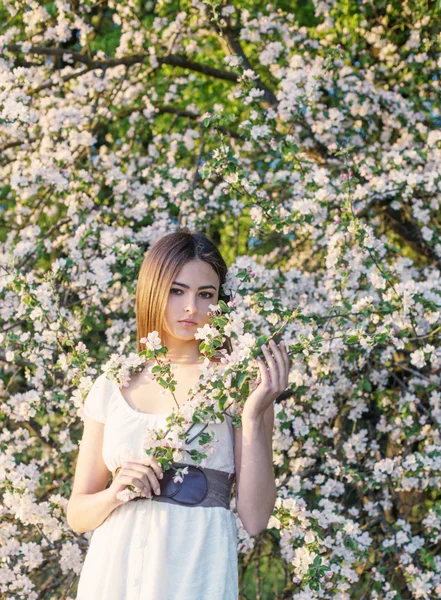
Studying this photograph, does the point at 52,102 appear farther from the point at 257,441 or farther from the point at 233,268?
the point at 257,441

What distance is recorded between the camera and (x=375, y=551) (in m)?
3.63

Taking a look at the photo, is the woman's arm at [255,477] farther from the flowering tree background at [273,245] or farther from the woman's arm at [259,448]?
the flowering tree background at [273,245]

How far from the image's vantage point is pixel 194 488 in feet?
6.81

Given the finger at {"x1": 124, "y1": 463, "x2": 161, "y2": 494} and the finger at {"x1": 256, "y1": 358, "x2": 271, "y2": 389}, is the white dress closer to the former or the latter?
the finger at {"x1": 124, "y1": 463, "x2": 161, "y2": 494}

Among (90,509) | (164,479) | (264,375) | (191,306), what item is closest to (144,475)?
(164,479)

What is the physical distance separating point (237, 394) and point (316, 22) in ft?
12.7

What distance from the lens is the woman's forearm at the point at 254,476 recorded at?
2059mm

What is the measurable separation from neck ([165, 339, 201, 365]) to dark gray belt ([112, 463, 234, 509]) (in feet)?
1.08

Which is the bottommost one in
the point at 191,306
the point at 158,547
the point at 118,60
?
the point at 158,547

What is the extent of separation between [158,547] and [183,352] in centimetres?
55

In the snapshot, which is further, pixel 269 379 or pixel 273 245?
pixel 273 245

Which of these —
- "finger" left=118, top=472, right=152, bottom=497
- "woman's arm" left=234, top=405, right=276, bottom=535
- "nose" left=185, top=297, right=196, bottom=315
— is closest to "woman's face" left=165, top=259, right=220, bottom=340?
"nose" left=185, top=297, right=196, bottom=315

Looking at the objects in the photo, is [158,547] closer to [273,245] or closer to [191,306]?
[191,306]

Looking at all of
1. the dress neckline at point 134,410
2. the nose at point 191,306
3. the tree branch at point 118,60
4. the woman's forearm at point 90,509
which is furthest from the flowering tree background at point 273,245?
the woman's forearm at point 90,509
